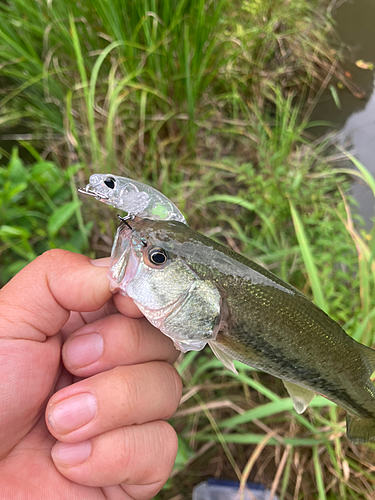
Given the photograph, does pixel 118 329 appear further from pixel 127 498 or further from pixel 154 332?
pixel 127 498

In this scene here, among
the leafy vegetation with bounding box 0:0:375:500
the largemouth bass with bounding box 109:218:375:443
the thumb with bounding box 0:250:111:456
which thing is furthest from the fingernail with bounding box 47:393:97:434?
the leafy vegetation with bounding box 0:0:375:500

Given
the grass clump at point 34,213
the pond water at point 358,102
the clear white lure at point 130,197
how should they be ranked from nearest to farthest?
the clear white lure at point 130,197, the grass clump at point 34,213, the pond water at point 358,102

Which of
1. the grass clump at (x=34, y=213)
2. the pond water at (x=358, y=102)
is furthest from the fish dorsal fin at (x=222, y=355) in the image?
the pond water at (x=358, y=102)

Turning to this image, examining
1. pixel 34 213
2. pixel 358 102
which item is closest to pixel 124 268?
pixel 34 213

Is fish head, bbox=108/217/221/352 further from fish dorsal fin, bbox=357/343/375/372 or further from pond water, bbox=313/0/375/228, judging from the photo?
pond water, bbox=313/0/375/228

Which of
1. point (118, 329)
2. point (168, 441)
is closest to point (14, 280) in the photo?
point (118, 329)

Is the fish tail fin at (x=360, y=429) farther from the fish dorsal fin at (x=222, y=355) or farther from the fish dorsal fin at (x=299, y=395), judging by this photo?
the fish dorsal fin at (x=222, y=355)
